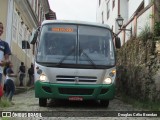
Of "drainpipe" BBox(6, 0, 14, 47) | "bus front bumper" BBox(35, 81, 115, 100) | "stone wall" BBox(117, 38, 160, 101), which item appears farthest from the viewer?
"drainpipe" BBox(6, 0, 14, 47)

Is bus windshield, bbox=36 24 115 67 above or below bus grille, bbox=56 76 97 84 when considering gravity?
above

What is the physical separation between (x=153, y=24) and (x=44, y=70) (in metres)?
5.65

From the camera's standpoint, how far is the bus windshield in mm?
12602

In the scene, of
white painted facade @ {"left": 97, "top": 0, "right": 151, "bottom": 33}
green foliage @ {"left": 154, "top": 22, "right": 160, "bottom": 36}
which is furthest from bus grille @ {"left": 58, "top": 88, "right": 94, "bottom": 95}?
white painted facade @ {"left": 97, "top": 0, "right": 151, "bottom": 33}

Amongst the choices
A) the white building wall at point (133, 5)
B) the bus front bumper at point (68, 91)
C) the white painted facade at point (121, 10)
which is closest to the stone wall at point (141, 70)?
the bus front bumper at point (68, 91)

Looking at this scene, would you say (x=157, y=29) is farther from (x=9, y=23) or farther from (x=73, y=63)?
(x=9, y=23)

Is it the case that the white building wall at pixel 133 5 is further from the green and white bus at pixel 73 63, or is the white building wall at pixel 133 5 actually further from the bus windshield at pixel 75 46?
the green and white bus at pixel 73 63

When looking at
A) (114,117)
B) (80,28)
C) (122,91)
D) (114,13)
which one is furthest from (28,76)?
(114,117)

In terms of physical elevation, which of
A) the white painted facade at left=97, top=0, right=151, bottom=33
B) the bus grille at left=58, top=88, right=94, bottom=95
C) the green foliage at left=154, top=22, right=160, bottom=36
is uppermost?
the white painted facade at left=97, top=0, right=151, bottom=33

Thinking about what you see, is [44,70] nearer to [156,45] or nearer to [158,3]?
[156,45]

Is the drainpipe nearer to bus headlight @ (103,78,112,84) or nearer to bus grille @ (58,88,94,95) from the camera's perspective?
bus grille @ (58,88,94,95)

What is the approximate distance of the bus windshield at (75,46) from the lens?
496 inches

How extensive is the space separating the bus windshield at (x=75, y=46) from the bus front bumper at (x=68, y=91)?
59 cm

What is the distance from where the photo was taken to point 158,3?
16406 mm
